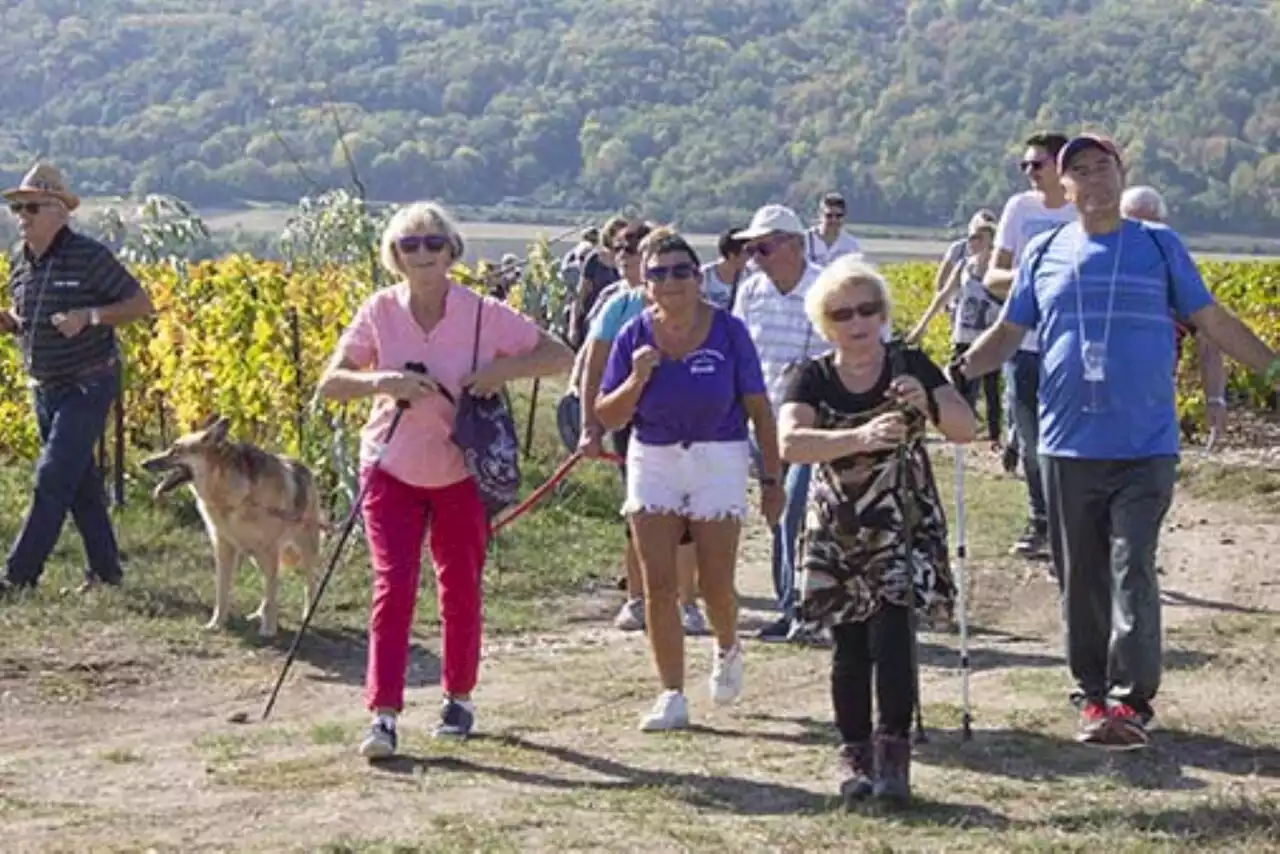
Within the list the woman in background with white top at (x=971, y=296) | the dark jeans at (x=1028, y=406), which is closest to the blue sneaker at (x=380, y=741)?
the dark jeans at (x=1028, y=406)

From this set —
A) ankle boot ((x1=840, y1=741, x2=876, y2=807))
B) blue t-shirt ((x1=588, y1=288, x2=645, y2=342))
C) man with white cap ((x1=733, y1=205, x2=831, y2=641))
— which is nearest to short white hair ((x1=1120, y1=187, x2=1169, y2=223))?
man with white cap ((x1=733, y1=205, x2=831, y2=641))

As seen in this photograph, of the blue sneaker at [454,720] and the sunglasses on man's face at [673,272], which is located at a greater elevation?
the sunglasses on man's face at [673,272]

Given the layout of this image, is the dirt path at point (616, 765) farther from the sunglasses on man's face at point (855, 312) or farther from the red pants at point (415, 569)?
the sunglasses on man's face at point (855, 312)

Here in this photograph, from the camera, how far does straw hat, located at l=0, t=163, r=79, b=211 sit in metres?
10.7

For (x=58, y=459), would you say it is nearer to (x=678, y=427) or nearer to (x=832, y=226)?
(x=678, y=427)

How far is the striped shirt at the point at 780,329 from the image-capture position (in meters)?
9.66

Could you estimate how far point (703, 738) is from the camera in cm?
788

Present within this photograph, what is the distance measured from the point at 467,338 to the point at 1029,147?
11.1 feet

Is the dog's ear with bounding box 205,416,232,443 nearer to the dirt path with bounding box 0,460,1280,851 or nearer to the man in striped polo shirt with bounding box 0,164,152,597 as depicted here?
the man in striped polo shirt with bounding box 0,164,152,597

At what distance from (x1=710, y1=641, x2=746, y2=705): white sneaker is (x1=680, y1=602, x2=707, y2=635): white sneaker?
71.4 inches

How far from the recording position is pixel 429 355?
7648 mm

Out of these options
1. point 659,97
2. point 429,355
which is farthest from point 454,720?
point 659,97

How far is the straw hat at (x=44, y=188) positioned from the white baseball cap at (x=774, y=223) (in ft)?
10.3

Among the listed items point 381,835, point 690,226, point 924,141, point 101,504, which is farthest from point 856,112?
point 381,835
